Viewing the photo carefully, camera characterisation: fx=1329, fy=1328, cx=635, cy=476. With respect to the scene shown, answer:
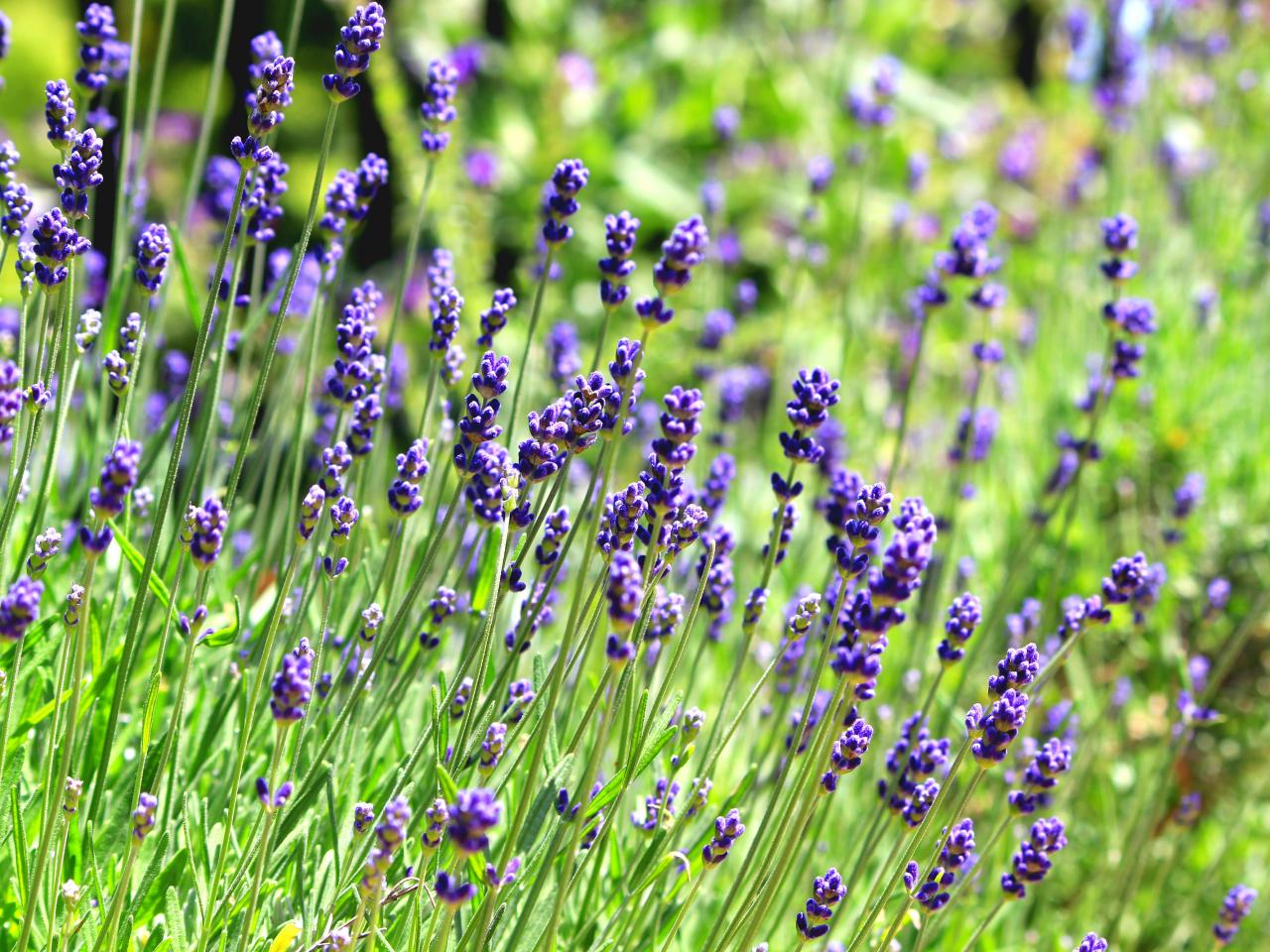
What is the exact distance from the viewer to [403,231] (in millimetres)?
6059

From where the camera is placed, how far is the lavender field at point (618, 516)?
165 cm

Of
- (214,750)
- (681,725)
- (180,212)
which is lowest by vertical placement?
(214,750)

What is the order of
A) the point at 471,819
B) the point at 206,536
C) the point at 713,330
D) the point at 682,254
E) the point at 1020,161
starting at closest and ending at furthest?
the point at 471,819 < the point at 206,536 < the point at 682,254 < the point at 713,330 < the point at 1020,161

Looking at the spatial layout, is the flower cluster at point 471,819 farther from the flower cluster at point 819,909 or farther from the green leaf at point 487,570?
the green leaf at point 487,570

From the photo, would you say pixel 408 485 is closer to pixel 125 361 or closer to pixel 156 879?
pixel 125 361

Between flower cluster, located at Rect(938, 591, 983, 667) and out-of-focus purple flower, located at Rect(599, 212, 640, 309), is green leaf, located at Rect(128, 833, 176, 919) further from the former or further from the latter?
flower cluster, located at Rect(938, 591, 983, 667)

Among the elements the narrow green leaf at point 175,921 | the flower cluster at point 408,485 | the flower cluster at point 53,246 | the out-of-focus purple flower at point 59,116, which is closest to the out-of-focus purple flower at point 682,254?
the flower cluster at point 408,485

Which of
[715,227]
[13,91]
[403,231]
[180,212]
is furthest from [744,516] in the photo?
[13,91]

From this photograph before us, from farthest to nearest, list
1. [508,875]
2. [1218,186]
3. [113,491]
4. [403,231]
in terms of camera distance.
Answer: [403,231] → [1218,186] → [508,875] → [113,491]

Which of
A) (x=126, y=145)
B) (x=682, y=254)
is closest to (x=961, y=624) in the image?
(x=682, y=254)

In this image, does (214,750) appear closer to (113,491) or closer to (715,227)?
(113,491)

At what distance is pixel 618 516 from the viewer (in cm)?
165

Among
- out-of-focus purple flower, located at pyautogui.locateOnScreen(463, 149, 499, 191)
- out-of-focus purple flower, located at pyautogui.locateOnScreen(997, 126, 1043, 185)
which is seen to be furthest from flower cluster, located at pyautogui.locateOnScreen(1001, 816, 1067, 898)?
out-of-focus purple flower, located at pyautogui.locateOnScreen(997, 126, 1043, 185)

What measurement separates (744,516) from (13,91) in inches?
201
